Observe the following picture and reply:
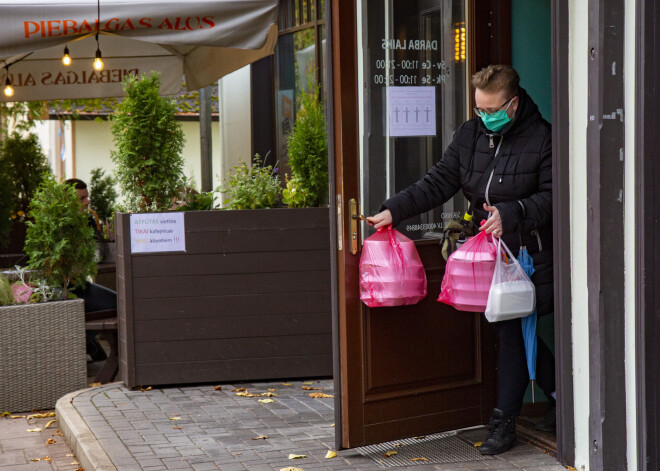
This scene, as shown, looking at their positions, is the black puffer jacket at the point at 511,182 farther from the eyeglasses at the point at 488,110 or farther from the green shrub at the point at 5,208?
the green shrub at the point at 5,208

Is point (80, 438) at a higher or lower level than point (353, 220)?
lower

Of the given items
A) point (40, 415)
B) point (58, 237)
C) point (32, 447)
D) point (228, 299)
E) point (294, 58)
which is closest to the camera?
point (32, 447)

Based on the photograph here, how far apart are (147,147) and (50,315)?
1320mm

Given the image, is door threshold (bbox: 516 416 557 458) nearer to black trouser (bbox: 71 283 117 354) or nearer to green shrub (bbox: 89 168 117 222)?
black trouser (bbox: 71 283 117 354)

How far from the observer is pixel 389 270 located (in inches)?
184

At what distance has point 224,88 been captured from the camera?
11562 millimetres

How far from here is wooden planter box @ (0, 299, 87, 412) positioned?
651 centimetres

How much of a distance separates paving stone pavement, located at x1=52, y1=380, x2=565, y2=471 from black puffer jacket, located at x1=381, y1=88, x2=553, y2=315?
1.06 metres

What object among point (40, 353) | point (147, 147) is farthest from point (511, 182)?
point (40, 353)

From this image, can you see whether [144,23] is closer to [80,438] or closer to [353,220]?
[353,220]

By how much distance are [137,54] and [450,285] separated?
5.27 meters
